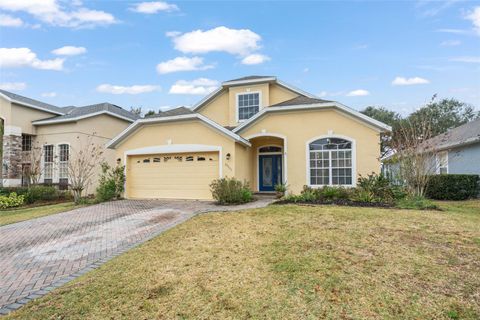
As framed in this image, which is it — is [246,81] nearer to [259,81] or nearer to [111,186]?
[259,81]

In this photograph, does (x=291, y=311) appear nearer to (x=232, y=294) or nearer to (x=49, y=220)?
(x=232, y=294)

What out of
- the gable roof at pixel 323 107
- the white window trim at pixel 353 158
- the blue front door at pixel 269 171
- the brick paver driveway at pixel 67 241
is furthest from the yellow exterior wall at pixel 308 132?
the brick paver driveway at pixel 67 241

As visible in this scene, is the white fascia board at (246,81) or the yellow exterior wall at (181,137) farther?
the white fascia board at (246,81)

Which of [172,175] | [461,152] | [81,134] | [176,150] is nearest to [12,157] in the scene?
[81,134]

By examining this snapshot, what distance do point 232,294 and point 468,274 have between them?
3.91 metres

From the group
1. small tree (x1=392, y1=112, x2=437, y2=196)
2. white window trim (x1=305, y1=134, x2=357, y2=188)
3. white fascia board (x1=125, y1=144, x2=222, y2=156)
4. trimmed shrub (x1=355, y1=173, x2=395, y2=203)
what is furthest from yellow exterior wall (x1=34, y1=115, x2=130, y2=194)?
small tree (x1=392, y1=112, x2=437, y2=196)

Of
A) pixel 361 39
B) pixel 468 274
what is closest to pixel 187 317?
pixel 468 274

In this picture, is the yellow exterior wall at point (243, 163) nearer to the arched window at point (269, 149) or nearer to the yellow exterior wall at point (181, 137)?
the yellow exterior wall at point (181, 137)

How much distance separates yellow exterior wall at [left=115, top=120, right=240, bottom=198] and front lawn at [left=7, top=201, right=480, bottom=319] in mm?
6158

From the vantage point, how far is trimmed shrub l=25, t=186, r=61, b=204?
50.5 feet

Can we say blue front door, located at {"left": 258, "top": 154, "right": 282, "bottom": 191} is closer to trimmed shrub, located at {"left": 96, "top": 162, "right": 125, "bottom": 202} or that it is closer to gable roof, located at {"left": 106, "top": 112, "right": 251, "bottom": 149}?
gable roof, located at {"left": 106, "top": 112, "right": 251, "bottom": 149}

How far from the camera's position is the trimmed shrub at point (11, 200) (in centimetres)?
1412

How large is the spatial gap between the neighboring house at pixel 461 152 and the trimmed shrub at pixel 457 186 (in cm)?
87

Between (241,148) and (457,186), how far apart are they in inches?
444
